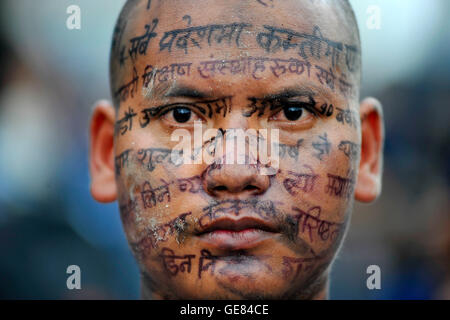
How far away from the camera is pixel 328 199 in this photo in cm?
223

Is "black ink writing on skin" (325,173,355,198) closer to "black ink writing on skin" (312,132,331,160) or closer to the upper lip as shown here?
"black ink writing on skin" (312,132,331,160)

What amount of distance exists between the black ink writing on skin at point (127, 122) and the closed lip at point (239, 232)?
0.63m

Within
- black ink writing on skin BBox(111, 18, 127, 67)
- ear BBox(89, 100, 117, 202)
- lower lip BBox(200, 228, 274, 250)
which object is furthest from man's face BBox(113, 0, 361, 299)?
ear BBox(89, 100, 117, 202)

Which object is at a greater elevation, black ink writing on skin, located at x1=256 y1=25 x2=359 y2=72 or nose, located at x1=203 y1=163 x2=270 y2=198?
black ink writing on skin, located at x1=256 y1=25 x2=359 y2=72

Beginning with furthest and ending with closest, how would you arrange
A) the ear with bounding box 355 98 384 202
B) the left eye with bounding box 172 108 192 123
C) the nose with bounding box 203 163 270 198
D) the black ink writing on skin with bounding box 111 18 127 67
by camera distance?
the ear with bounding box 355 98 384 202
the black ink writing on skin with bounding box 111 18 127 67
the left eye with bounding box 172 108 192 123
the nose with bounding box 203 163 270 198

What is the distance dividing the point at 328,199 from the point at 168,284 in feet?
2.57

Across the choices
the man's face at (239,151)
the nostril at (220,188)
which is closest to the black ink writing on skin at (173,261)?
the man's face at (239,151)

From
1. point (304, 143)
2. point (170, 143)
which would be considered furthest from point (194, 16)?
point (304, 143)

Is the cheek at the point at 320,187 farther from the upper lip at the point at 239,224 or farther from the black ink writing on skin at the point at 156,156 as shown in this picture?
the black ink writing on skin at the point at 156,156

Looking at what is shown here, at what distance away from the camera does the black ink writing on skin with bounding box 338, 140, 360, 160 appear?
2316 millimetres

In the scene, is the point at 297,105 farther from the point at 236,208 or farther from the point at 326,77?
the point at 236,208

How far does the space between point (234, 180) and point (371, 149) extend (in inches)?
38.2

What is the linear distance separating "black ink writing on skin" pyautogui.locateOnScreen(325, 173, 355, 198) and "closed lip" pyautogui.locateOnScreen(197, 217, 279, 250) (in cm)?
32

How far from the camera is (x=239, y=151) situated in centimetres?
208
